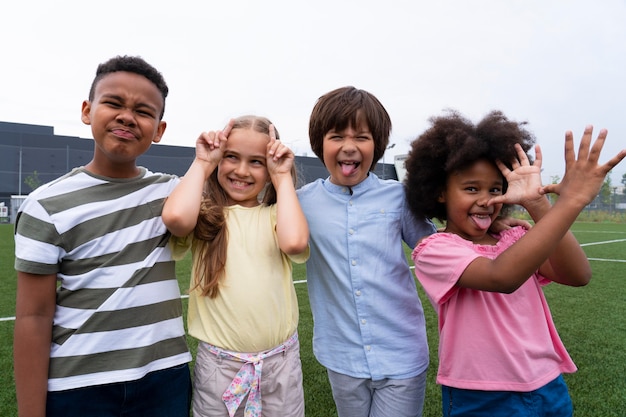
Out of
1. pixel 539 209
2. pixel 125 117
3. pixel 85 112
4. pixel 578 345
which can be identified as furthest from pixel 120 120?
pixel 578 345

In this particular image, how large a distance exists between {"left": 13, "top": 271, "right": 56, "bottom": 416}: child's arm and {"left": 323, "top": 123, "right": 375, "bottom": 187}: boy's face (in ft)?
3.46

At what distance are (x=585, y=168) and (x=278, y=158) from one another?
3.42ft

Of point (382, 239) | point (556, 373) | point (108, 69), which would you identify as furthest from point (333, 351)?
point (108, 69)

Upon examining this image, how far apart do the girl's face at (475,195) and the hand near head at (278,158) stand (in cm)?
61

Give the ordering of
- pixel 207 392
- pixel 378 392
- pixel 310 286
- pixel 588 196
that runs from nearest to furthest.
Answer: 1. pixel 588 196
2. pixel 207 392
3. pixel 378 392
4. pixel 310 286

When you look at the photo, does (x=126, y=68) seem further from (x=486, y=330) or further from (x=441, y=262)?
(x=486, y=330)

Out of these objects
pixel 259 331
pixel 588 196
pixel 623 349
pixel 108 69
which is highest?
pixel 108 69

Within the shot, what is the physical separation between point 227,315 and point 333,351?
46 centimetres

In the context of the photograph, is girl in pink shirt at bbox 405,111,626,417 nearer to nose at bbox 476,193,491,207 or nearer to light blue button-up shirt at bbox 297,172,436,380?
nose at bbox 476,193,491,207

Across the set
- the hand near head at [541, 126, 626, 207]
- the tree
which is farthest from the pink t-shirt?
the tree

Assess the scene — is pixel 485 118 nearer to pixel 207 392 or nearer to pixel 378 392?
pixel 378 392

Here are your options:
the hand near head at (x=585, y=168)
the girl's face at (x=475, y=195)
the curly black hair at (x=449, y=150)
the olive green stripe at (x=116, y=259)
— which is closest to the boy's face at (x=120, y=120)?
the olive green stripe at (x=116, y=259)

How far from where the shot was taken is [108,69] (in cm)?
171

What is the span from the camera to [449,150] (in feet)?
5.71
